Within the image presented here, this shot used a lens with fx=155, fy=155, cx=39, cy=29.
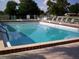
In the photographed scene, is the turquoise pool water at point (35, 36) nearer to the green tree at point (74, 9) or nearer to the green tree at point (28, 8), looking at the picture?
the green tree at point (28, 8)

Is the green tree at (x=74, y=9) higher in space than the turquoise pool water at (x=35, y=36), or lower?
lower

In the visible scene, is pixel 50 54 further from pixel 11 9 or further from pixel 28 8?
pixel 28 8

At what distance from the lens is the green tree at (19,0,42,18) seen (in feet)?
112

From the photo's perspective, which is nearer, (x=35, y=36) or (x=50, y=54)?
(x=50, y=54)

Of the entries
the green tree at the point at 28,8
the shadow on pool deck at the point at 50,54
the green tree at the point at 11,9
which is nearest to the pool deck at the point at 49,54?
the shadow on pool deck at the point at 50,54

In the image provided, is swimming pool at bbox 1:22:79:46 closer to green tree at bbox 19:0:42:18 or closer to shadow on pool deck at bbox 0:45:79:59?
shadow on pool deck at bbox 0:45:79:59

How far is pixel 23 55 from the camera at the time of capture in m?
5.50

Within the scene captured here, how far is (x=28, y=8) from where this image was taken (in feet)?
116

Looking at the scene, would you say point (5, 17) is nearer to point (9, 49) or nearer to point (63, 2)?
point (63, 2)

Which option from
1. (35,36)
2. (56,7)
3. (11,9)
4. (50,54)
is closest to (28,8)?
(11,9)

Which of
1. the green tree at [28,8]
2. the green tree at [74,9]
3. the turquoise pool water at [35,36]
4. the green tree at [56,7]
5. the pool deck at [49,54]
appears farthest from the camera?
the green tree at [74,9]

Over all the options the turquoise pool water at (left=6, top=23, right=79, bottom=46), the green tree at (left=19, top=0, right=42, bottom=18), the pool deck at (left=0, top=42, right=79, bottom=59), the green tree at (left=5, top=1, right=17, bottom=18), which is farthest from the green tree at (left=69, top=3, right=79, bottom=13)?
the pool deck at (left=0, top=42, right=79, bottom=59)

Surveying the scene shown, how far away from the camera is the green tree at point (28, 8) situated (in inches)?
1346

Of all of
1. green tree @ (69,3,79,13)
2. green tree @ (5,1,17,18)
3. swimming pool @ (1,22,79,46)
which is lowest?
green tree @ (69,3,79,13)
